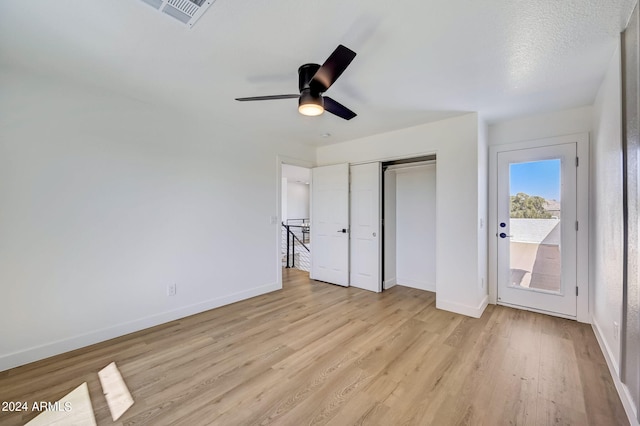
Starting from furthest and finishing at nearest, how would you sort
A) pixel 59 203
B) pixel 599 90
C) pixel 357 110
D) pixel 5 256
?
pixel 357 110, pixel 599 90, pixel 59 203, pixel 5 256

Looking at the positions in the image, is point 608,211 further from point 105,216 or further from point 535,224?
point 105,216

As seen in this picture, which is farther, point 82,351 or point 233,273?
point 233,273

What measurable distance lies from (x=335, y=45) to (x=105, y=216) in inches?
108

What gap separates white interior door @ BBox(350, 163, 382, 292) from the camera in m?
4.19

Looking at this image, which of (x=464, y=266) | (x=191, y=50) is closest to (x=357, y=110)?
(x=191, y=50)

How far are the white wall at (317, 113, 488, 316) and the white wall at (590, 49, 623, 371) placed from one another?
104 cm

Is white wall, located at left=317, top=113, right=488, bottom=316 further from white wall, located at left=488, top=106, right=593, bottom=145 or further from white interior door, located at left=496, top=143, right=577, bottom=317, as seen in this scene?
white wall, located at left=488, top=106, right=593, bottom=145

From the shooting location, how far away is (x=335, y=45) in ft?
6.22

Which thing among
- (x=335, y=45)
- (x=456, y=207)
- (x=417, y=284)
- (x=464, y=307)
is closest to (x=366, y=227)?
(x=417, y=284)

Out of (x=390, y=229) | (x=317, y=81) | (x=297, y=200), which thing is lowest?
(x=390, y=229)

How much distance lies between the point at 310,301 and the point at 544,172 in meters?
3.51

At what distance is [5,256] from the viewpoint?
7.13ft

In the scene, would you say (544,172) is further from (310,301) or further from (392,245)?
(310,301)

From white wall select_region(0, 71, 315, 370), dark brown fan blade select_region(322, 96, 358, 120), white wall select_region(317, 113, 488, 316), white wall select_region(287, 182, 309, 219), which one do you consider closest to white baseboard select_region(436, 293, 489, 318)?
white wall select_region(317, 113, 488, 316)
